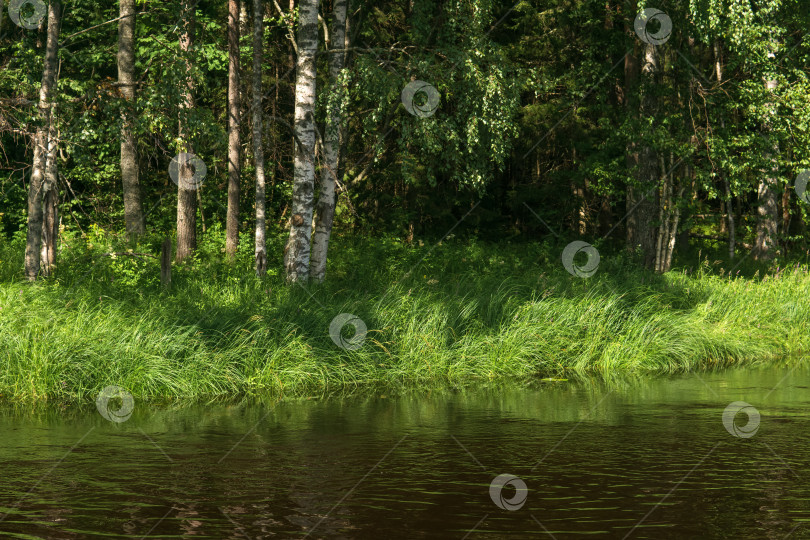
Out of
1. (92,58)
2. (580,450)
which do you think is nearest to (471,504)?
(580,450)

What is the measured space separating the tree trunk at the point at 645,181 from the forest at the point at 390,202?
0.21ft

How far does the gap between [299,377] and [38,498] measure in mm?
5389

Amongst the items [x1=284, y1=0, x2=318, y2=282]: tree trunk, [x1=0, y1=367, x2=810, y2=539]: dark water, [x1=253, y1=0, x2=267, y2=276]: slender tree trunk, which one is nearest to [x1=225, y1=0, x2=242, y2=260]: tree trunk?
[x1=253, y1=0, x2=267, y2=276]: slender tree trunk

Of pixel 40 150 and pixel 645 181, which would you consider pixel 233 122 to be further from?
pixel 645 181

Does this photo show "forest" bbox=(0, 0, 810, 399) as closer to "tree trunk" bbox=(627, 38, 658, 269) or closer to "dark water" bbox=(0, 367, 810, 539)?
"tree trunk" bbox=(627, 38, 658, 269)

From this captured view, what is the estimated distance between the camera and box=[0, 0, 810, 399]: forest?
12750mm

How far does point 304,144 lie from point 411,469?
895 centimetres

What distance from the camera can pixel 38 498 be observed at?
7078mm

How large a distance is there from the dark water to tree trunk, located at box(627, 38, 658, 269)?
29.8 feet

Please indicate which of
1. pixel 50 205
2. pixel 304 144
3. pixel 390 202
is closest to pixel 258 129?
pixel 304 144

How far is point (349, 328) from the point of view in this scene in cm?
1330

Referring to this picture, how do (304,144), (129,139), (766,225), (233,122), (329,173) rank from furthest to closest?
(766,225) < (233,122) < (129,139) < (329,173) < (304,144)

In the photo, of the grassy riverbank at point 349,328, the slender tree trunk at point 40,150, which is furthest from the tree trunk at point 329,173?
the slender tree trunk at point 40,150

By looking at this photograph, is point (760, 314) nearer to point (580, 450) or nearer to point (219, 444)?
point (580, 450)
